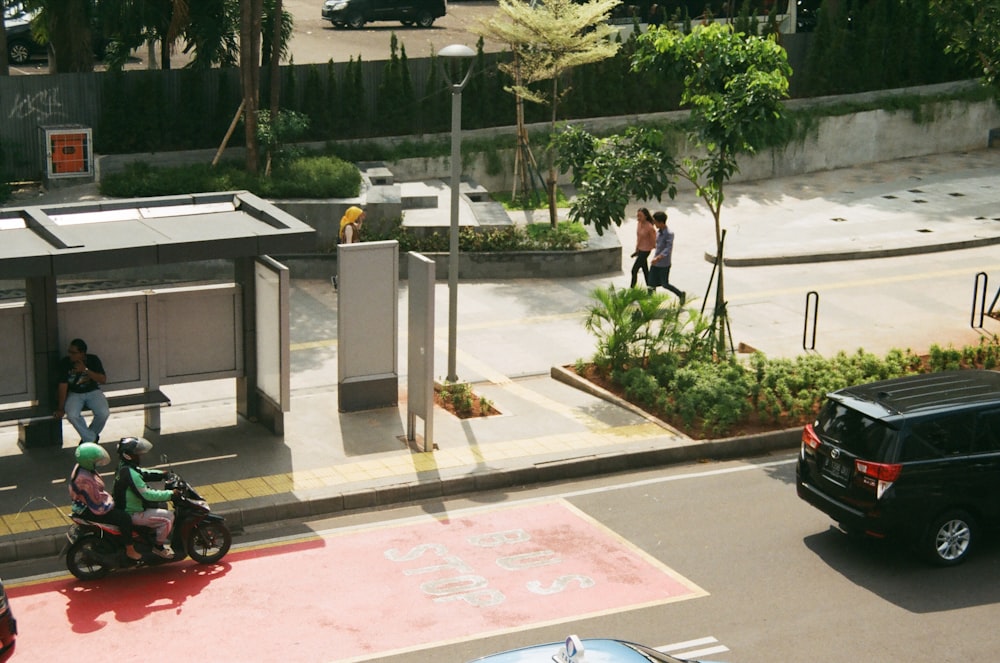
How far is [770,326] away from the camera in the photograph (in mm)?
21641

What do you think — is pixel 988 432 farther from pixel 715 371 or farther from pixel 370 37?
pixel 370 37

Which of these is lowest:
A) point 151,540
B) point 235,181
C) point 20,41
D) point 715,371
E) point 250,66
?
point 151,540

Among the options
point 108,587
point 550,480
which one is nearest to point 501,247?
point 550,480

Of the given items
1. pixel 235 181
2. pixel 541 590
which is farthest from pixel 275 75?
pixel 541 590

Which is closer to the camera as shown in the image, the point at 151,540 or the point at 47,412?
the point at 151,540

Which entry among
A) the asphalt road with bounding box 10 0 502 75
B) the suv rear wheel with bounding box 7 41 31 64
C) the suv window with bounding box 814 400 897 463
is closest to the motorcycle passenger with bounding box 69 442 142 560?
the suv window with bounding box 814 400 897 463

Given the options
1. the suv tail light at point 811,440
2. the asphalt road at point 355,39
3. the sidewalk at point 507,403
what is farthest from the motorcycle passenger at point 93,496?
the asphalt road at point 355,39

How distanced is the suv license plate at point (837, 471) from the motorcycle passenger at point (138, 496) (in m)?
6.38

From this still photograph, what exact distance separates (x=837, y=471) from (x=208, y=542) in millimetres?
6146

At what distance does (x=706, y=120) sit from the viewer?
18125mm

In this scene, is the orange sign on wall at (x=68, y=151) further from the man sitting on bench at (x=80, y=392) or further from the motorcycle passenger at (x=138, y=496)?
the motorcycle passenger at (x=138, y=496)

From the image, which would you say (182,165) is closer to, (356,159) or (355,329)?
(356,159)

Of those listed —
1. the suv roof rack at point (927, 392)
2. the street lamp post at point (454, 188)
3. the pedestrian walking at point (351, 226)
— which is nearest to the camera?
the suv roof rack at point (927, 392)

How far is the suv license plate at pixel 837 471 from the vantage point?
42.9 feet
